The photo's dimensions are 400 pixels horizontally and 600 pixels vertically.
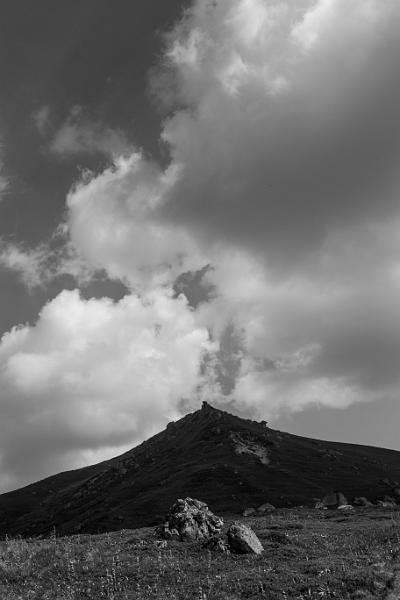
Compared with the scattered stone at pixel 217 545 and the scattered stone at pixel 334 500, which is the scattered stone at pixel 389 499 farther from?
Answer: the scattered stone at pixel 217 545

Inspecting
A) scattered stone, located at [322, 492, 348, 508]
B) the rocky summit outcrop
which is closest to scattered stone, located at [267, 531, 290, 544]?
the rocky summit outcrop

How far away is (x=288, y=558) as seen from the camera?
33719 millimetres

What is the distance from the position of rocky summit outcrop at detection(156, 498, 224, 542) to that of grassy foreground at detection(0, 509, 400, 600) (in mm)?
2332

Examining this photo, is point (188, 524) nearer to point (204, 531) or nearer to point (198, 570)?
point (204, 531)

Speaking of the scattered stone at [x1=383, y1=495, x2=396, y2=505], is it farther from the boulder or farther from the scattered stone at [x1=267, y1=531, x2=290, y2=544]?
the boulder

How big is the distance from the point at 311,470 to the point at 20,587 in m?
185

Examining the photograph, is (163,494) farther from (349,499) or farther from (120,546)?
(120,546)

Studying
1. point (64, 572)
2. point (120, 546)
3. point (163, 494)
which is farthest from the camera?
point (163, 494)

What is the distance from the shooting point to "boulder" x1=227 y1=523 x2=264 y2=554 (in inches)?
1383

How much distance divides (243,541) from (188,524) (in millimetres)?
9904

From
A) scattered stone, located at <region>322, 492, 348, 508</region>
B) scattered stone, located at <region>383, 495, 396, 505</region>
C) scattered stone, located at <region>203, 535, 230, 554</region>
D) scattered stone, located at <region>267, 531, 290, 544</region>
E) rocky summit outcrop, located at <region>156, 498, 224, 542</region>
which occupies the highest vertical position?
rocky summit outcrop, located at <region>156, 498, 224, 542</region>

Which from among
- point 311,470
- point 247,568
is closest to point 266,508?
point 311,470

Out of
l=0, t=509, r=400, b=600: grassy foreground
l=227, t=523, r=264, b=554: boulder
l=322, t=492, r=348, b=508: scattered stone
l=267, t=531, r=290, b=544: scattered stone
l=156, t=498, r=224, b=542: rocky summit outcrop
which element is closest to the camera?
l=0, t=509, r=400, b=600: grassy foreground

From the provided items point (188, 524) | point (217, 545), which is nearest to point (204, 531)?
point (188, 524)
